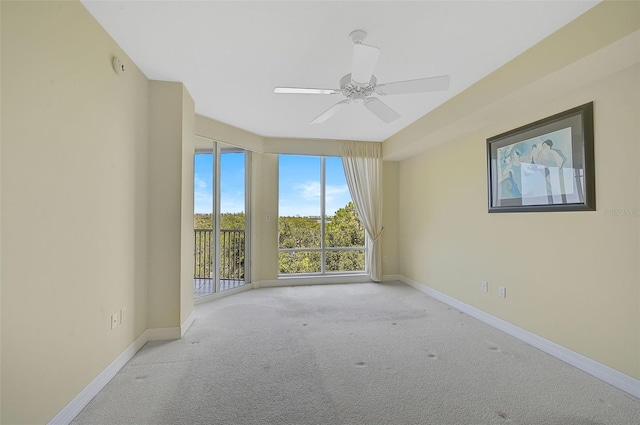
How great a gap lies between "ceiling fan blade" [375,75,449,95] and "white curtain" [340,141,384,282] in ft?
9.37

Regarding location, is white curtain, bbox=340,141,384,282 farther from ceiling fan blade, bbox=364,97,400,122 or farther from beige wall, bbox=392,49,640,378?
ceiling fan blade, bbox=364,97,400,122

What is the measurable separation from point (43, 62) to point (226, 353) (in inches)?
91.9

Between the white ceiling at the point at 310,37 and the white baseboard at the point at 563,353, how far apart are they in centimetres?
246

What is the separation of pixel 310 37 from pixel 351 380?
8.21ft

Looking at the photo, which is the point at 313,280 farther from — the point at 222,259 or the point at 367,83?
the point at 367,83

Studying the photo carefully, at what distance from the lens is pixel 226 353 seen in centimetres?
252

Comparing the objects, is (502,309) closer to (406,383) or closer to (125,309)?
(406,383)

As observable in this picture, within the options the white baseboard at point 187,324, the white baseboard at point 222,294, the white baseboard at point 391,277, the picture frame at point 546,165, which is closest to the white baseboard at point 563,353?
the picture frame at point 546,165

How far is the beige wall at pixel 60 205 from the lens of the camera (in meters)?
1.35

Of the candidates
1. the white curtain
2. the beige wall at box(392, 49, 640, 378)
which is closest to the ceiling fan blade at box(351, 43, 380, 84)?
the beige wall at box(392, 49, 640, 378)

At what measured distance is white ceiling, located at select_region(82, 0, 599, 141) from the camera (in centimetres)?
182

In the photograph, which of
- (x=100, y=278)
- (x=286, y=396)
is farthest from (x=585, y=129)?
(x=100, y=278)

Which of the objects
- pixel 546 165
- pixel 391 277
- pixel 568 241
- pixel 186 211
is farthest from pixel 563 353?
pixel 186 211

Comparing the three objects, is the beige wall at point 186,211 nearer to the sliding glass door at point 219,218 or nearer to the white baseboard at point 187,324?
the white baseboard at point 187,324
